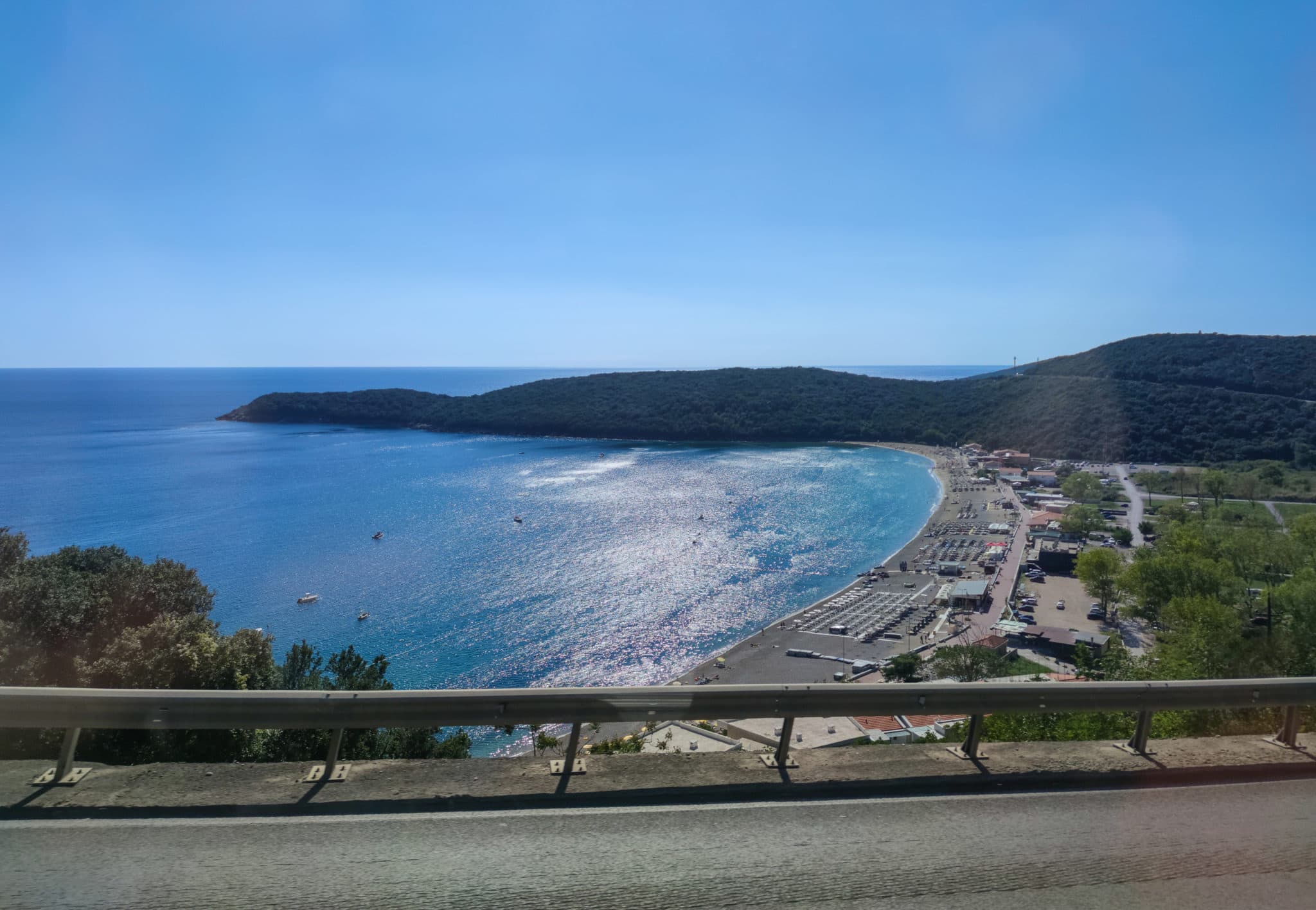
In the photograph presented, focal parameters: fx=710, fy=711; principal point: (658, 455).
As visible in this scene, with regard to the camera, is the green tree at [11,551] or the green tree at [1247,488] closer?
the green tree at [11,551]

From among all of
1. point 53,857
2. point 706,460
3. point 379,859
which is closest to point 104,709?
point 53,857

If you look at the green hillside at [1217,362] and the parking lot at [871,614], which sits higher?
the green hillside at [1217,362]

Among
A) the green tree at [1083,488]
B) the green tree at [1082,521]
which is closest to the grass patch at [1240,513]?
the green tree at [1082,521]

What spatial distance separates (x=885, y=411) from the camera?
124 meters

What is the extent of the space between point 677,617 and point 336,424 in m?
113

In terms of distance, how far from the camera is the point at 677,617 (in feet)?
122

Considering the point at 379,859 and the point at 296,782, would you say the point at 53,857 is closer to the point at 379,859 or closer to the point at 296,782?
the point at 296,782

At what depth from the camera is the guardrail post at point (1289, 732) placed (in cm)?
498

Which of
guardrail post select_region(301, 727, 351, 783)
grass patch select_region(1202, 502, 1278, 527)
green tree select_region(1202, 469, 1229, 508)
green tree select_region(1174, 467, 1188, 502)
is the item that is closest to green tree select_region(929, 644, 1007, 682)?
guardrail post select_region(301, 727, 351, 783)

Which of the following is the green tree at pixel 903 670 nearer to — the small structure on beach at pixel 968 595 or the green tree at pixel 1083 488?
the small structure on beach at pixel 968 595

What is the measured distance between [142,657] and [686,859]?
39.0 ft

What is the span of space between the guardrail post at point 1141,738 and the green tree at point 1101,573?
Result: 3861cm

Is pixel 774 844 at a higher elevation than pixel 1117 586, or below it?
higher

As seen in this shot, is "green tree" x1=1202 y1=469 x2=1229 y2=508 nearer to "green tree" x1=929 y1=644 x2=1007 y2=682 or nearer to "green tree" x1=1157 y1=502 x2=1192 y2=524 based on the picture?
"green tree" x1=1157 y1=502 x2=1192 y2=524
